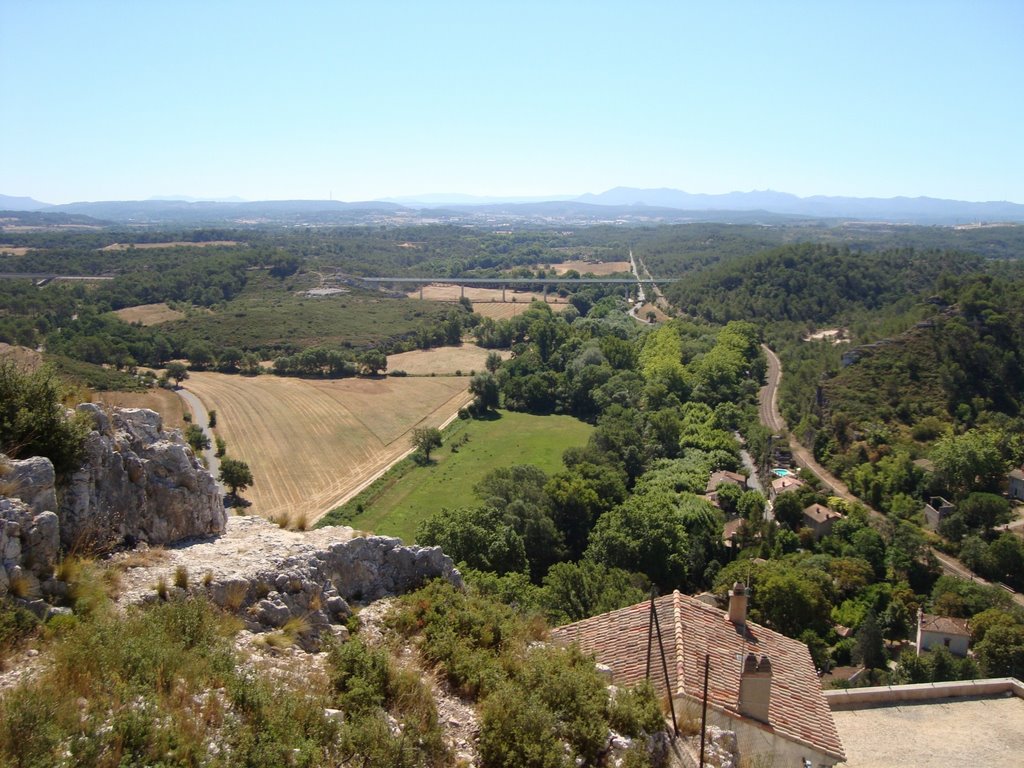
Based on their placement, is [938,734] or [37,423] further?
[938,734]

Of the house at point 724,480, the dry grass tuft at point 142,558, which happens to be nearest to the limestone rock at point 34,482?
the dry grass tuft at point 142,558

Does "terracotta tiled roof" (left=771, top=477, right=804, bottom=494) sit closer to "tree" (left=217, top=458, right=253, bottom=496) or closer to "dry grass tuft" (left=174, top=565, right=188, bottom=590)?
"tree" (left=217, top=458, right=253, bottom=496)

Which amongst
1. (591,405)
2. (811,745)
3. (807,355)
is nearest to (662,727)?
(811,745)

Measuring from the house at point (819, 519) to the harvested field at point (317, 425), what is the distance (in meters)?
30.1

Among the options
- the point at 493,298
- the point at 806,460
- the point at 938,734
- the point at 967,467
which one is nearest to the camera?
the point at 938,734

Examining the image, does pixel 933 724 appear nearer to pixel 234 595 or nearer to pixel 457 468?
pixel 234 595

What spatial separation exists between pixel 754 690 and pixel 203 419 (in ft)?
187

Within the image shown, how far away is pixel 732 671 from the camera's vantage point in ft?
42.8

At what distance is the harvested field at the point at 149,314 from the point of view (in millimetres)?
94188

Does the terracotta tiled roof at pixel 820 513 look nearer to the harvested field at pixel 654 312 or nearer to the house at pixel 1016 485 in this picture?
the house at pixel 1016 485

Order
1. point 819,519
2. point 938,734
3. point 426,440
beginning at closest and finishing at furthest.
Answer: point 938,734 < point 819,519 < point 426,440

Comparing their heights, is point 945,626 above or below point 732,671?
below

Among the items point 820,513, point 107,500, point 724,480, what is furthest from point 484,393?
point 107,500

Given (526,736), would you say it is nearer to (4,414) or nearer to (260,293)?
(4,414)
